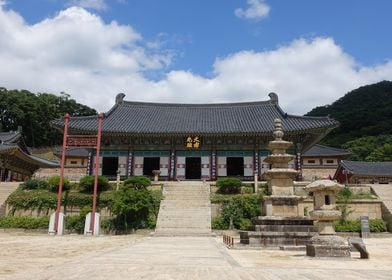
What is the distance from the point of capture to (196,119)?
3650cm

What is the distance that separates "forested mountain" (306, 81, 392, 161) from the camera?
2744 inches

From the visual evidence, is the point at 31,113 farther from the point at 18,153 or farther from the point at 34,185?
the point at 34,185

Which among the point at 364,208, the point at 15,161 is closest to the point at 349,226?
the point at 364,208

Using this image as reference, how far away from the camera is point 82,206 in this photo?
2559 centimetres

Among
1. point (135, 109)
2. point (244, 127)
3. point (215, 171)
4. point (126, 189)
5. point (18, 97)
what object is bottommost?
point (126, 189)

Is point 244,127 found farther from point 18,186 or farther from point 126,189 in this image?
point 18,186

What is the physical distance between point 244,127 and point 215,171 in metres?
4.52

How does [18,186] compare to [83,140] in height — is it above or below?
below

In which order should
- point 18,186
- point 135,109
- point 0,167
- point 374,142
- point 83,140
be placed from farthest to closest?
point 374,142 → point 135,109 → point 0,167 → point 18,186 → point 83,140

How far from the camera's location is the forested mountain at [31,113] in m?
75.6

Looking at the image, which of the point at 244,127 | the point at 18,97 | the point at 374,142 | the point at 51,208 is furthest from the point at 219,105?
the point at 18,97

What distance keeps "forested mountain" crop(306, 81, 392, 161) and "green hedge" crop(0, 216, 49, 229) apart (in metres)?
54.5

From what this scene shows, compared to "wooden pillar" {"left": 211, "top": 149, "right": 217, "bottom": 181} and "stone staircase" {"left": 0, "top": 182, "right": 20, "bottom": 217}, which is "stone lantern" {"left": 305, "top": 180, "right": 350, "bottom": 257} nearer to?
"wooden pillar" {"left": 211, "top": 149, "right": 217, "bottom": 181}

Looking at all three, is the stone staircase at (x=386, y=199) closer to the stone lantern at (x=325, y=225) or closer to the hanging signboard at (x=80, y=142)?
the stone lantern at (x=325, y=225)
